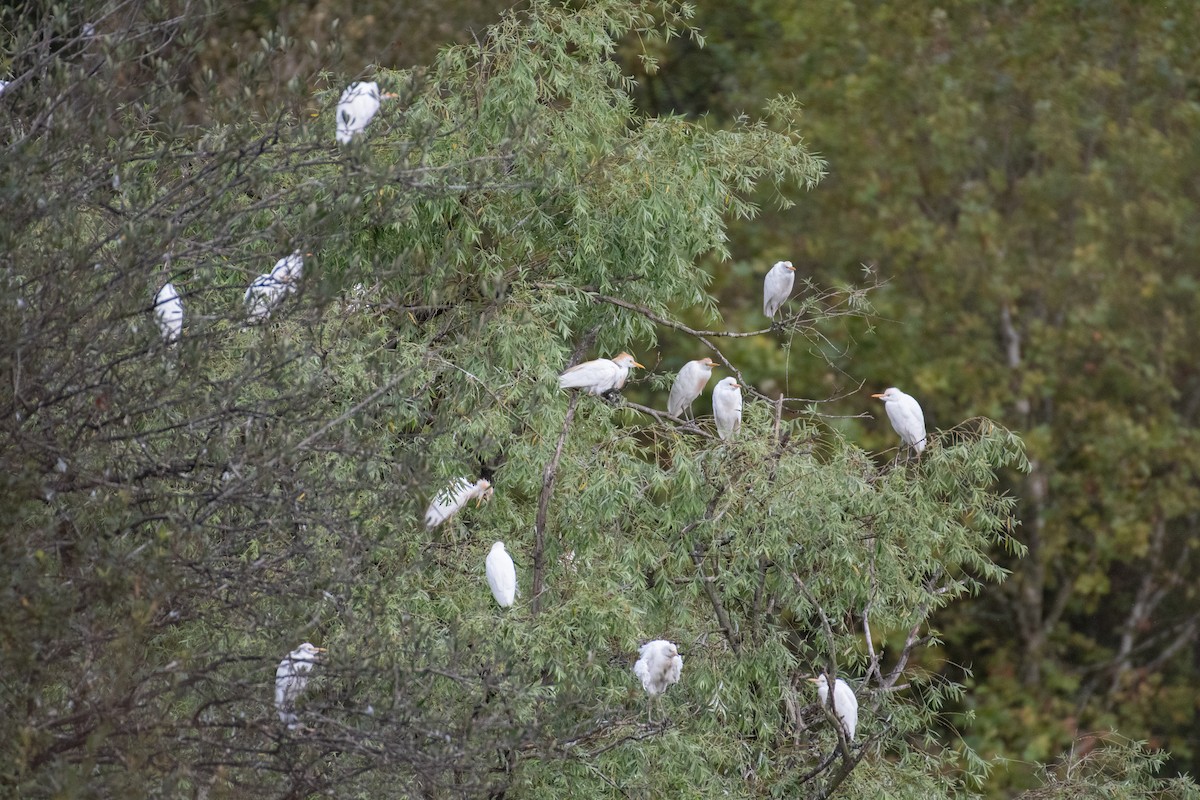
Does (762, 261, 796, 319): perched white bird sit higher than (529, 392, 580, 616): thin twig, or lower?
lower

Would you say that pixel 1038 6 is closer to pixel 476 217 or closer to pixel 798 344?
pixel 798 344

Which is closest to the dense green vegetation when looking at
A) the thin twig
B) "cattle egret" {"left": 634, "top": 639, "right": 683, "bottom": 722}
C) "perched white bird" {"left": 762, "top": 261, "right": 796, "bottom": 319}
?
the thin twig

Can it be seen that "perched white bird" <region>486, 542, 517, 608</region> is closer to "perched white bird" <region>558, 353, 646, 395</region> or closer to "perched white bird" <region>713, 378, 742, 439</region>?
"perched white bird" <region>558, 353, 646, 395</region>

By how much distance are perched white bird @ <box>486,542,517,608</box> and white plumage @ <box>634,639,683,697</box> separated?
51 centimetres

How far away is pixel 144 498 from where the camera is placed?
12.4ft

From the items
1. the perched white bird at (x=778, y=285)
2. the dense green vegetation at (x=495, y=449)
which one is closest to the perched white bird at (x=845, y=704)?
the dense green vegetation at (x=495, y=449)

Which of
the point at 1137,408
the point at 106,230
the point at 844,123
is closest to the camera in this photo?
the point at 106,230

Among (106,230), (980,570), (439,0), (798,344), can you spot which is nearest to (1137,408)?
(798,344)

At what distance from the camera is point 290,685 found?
13.0 feet

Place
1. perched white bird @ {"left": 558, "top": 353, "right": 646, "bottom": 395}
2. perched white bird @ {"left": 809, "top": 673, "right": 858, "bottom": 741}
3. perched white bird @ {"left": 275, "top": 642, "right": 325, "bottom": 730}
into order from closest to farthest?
perched white bird @ {"left": 275, "top": 642, "right": 325, "bottom": 730} < perched white bird @ {"left": 809, "top": 673, "right": 858, "bottom": 741} < perched white bird @ {"left": 558, "top": 353, "right": 646, "bottom": 395}

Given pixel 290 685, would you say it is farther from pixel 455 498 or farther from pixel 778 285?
pixel 778 285

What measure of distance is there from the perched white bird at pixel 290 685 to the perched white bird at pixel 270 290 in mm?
860

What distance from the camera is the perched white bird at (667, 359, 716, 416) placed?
706 cm

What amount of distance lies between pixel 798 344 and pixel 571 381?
20.9 feet
